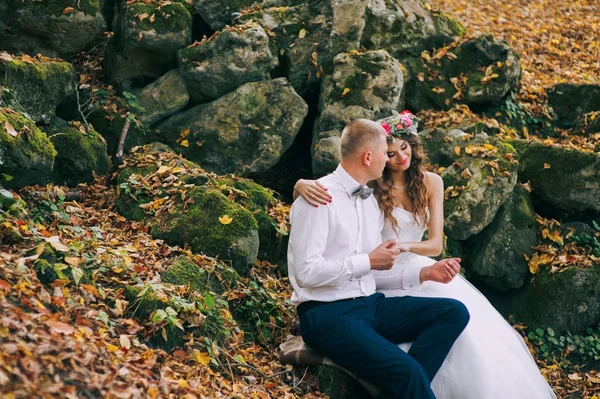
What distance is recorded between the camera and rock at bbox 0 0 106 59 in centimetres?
809

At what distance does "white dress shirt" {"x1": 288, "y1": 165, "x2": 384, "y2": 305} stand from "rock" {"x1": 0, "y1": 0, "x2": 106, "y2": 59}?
168 inches

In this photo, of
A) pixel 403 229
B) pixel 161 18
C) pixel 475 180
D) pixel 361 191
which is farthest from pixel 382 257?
pixel 161 18

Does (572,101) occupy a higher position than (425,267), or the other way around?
(572,101)

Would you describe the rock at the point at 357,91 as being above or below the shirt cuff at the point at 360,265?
above

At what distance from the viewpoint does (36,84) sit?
292 inches

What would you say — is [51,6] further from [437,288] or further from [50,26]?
[437,288]

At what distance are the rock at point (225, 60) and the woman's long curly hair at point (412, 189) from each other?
9.08 feet

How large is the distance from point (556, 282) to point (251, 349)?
13.6 ft

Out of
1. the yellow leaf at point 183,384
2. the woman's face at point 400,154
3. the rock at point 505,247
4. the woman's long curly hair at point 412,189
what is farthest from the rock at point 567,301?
the yellow leaf at point 183,384

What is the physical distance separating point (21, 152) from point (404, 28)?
591 cm

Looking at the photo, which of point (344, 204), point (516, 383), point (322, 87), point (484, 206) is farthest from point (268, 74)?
point (516, 383)

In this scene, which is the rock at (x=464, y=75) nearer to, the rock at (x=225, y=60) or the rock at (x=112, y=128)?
the rock at (x=225, y=60)

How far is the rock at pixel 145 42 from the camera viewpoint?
8.72m

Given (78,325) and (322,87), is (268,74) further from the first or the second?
(78,325)
